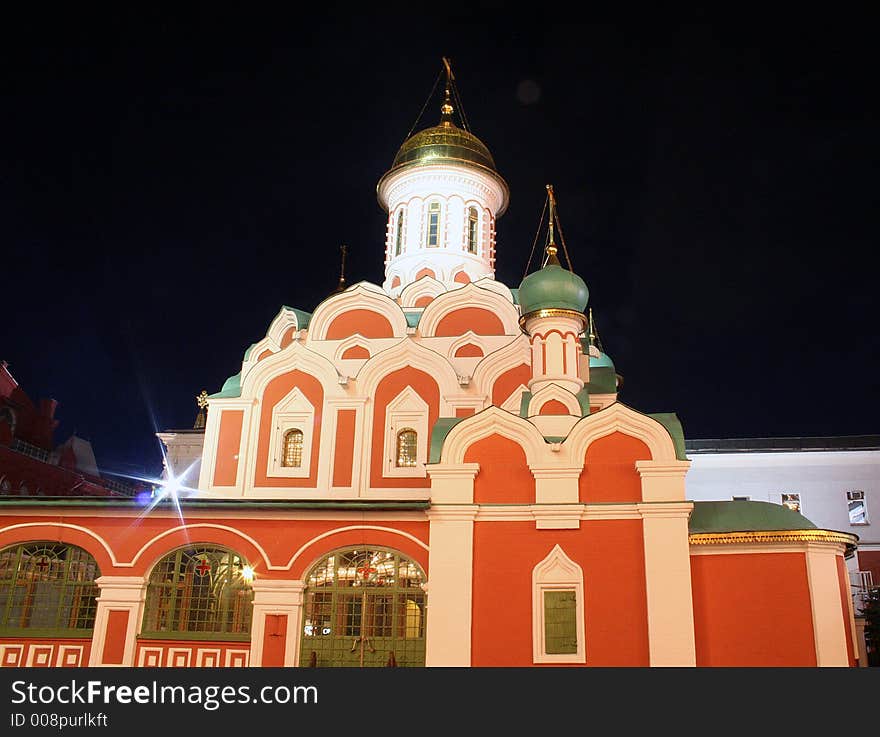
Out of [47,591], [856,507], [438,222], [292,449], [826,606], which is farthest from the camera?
[856,507]

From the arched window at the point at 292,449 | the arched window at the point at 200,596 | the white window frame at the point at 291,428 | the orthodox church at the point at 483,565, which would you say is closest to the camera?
the orthodox church at the point at 483,565

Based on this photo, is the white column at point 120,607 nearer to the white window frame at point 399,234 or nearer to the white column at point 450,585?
the white column at point 450,585

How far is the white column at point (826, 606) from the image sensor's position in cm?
1019

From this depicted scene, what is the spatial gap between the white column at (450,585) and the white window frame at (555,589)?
0.83 m

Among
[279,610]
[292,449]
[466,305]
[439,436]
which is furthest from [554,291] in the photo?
[279,610]

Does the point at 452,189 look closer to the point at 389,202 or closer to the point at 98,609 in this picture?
the point at 389,202

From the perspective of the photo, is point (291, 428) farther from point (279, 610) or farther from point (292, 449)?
point (279, 610)

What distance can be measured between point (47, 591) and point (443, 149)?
11.9m

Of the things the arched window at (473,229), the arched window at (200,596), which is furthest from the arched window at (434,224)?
the arched window at (200,596)

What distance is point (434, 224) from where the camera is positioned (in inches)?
725

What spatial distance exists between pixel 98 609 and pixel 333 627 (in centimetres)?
320

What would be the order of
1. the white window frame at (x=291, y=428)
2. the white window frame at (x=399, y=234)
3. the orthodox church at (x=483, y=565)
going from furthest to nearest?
the white window frame at (x=399, y=234) → the white window frame at (x=291, y=428) → the orthodox church at (x=483, y=565)

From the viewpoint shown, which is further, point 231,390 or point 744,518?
point 231,390
